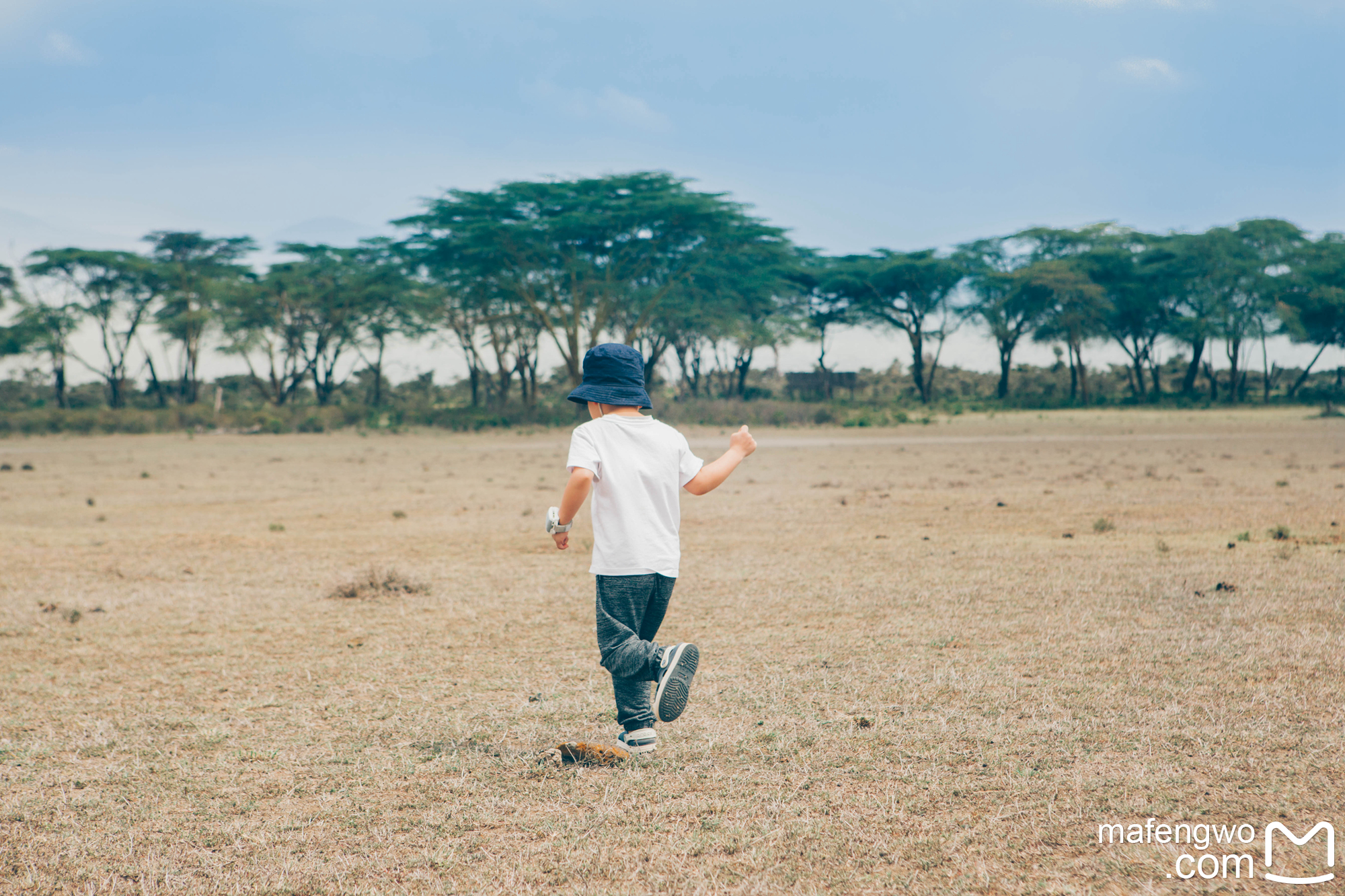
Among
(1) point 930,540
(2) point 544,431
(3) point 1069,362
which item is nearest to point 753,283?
(2) point 544,431

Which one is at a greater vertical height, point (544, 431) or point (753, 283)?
point (753, 283)

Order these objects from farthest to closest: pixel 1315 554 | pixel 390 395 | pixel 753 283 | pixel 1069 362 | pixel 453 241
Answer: pixel 390 395, pixel 1069 362, pixel 753 283, pixel 453 241, pixel 1315 554

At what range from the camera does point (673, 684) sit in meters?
3.33

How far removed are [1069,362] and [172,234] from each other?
41.9 meters

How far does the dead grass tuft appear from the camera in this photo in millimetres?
6566

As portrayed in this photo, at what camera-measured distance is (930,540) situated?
8547 mm

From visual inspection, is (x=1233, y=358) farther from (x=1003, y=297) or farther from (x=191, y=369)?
(x=191, y=369)

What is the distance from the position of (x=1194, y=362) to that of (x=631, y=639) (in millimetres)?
50491

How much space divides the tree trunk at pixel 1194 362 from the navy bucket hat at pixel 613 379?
1907 inches

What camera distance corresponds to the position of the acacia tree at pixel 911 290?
49156 millimetres

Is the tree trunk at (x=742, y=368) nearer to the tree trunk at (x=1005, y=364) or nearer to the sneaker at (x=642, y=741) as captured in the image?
the tree trunk at (x=1005, y=364)

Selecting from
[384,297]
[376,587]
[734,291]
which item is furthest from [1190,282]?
[376,587]

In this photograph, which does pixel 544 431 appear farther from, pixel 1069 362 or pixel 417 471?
pixel 1069 362

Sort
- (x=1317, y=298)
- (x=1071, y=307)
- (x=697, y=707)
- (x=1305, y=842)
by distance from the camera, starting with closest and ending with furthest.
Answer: (x=1305, y=842)
(x=697, y=707)
(x=1317, y=298)
(x=1071, y=307)
